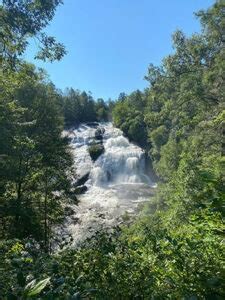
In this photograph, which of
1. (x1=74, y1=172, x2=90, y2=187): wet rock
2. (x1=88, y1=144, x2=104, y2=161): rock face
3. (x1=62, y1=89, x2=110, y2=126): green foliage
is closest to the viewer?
(x1=74, y1=172, x2=90, y2=187): wet rock

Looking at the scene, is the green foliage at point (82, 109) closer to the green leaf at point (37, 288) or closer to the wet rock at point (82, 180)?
the wet rock at point (82, 180)

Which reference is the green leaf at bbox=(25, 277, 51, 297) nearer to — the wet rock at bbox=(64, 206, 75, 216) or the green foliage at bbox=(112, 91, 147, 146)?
the wet rock at bbox=(64, 206, 75, 216)

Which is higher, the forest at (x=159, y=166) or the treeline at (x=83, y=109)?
the treeline at (x=83, y=109)

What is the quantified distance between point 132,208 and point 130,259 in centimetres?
3191

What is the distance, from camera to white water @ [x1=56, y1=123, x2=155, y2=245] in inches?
1318

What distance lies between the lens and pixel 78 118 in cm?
7450

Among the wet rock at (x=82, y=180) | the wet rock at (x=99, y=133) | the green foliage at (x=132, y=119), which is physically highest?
the green foliage at (x=132, y=119)

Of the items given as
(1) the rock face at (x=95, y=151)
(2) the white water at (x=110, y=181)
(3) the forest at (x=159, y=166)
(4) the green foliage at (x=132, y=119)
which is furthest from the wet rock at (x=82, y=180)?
(3) the forest at (x=159, y=166)

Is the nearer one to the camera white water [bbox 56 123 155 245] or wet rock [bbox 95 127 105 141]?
white water [bbox 56 123 155 245]

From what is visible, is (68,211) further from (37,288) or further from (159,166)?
(37,288)

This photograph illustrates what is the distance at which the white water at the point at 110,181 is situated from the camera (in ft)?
110

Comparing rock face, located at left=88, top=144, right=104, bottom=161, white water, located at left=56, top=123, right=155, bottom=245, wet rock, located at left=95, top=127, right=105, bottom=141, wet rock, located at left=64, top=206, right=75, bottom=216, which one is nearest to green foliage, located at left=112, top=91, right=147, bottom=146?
white water, located at left=56, top=123, right=155, bottom=245

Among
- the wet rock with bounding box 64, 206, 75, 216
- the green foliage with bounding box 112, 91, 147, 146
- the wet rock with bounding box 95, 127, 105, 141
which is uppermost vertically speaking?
the green foliage with bounding box 112, 91, 147, 146

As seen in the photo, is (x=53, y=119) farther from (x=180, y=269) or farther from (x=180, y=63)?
(x=180, y=269)
